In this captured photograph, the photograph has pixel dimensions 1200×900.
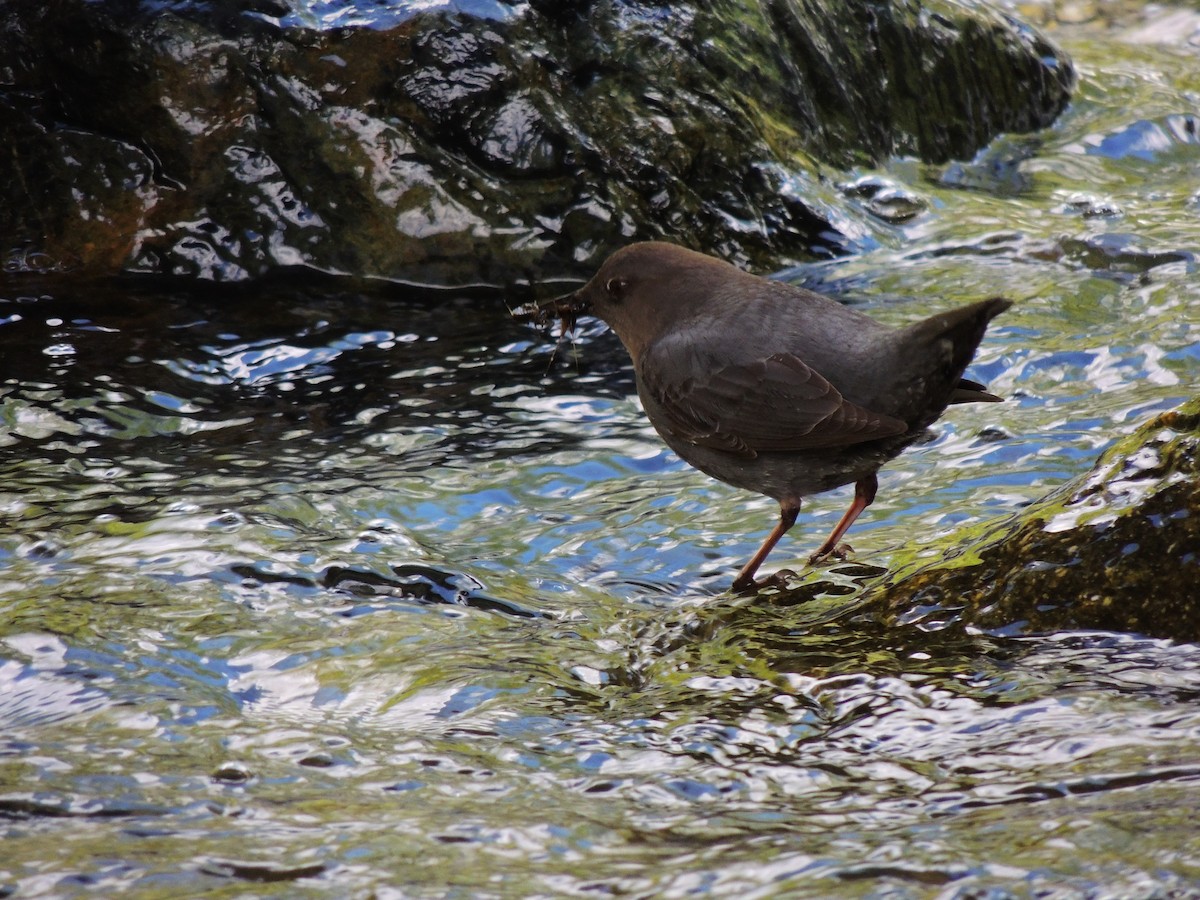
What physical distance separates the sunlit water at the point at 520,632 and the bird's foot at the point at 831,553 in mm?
135

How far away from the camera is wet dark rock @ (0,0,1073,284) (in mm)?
6043

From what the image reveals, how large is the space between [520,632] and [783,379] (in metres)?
1.13

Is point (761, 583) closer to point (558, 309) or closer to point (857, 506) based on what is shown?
point (857, 506)

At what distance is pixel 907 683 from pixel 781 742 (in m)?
0.34

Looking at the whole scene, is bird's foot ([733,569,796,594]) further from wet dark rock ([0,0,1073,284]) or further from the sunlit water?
wet dark rock ([0,0,1073,284])

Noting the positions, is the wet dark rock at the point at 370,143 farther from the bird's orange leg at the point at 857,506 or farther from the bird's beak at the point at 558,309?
the bird's orange leg at the point at 857,506

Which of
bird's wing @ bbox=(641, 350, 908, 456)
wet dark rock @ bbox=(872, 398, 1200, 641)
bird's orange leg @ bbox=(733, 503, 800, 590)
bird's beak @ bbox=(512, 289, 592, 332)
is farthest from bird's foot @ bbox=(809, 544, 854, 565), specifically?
bird's beak @ bbox=(512, 289, 592, 332)

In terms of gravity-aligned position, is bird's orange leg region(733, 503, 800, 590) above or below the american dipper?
below

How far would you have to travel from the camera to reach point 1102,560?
10.2 feet

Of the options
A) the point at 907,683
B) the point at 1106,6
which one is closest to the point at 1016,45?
the point at 1106,6

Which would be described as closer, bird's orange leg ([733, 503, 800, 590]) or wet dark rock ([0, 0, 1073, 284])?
bird's orange leg ([733, 503, 800, 590])

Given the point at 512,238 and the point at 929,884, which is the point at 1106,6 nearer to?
the point at 512,238

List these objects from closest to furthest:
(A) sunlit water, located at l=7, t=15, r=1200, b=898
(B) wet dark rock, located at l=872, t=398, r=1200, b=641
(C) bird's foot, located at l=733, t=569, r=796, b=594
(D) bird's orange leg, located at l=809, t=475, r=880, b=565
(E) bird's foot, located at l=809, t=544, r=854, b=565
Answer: (A) sunlit water, located at l=7, t=15, r=1200, b=898 < (B) wet dark rock, located at l=872, t=398, r=1200, b=641 < (C) bird's foot, located at l=733, t=569, r=796, b=594 < (E) bird's foot, located at l=809, t=544, r=854, b=565 < (D) bird's orange leg, located at l=809, t=475, r=880, b=565

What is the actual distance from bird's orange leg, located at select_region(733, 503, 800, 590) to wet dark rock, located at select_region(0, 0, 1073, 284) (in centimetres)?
232
